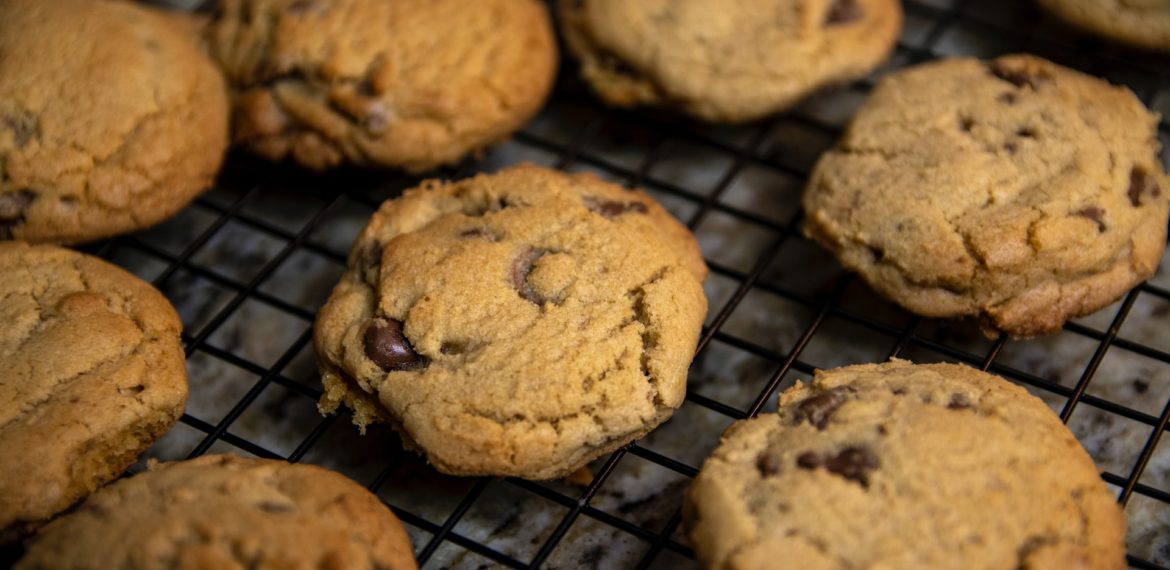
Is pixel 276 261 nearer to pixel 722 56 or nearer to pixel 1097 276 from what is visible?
pixel 722 56

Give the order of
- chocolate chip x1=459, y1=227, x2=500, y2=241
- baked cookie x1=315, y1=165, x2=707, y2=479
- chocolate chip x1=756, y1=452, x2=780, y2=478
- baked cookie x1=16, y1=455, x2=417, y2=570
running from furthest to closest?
chocolate chip x1=459, y1=227, x2=500, y2=241
baked cookie x1=315, y1=165, x2=707, y2=479
chocolate chip x1=756, y1=452, x2=780, y2=478
baked cookie x1=16, y1=455, x2=417, y2=570

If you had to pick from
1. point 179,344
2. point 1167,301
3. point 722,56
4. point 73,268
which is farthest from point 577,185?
point 1167,301

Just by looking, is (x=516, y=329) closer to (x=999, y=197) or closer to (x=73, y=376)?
(x=73, y=376)

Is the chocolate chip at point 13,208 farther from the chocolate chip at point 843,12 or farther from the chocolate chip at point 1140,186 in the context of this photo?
the chocolate chip at point 1140,186

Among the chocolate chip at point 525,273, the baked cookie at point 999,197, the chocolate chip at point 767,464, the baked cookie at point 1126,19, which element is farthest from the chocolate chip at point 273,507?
the baked cookie at point 1126,19

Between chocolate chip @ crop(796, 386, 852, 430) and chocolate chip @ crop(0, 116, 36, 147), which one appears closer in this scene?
chocolate chip @ crop(796, 386, 852, 430)

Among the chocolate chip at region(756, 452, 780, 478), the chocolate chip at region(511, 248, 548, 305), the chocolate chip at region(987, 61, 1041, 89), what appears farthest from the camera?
the chocolate chip at region(987, 61, 1041, 89)

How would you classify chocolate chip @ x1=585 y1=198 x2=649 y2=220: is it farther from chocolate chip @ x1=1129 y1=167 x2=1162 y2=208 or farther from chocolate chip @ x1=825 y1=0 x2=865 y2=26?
chocolate chip @ x1=1129 y1=167 x2=1162 y2=208

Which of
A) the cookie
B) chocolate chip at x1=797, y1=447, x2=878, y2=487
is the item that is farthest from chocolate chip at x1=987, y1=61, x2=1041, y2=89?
the cookie
